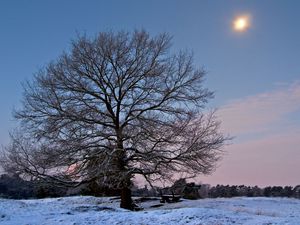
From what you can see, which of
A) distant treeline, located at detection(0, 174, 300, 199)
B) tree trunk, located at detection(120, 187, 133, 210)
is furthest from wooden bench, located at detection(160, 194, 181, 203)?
tree trunk, located at detection(120, 187, 133, 210)

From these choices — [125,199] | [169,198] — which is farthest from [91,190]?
[125,199]

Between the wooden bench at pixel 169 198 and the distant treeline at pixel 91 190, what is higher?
the distant treeline at pixel 91 190

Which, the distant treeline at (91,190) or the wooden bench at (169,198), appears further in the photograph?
the wooden bench at (169,198)

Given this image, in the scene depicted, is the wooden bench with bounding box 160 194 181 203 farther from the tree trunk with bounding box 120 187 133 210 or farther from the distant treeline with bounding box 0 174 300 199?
the tree trunk with bounding box 120 187 133 210

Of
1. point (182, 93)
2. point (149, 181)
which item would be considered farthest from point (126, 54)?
point (149, 181)

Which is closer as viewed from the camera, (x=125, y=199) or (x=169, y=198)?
(x=125, y=199)

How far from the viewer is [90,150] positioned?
20734 millimetres

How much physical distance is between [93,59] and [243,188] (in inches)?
1756

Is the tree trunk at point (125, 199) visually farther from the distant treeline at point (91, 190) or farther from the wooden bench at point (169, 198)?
the wooden bench at point (169, 198)

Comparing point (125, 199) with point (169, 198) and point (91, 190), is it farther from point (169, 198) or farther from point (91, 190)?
point (91, 190)

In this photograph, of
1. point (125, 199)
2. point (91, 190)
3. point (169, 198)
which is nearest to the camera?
point (125, 199)

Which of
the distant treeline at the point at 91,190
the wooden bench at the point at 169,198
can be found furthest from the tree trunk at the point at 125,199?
the wooden bench at the point at 169,198

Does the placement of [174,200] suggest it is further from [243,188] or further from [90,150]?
[243,188]

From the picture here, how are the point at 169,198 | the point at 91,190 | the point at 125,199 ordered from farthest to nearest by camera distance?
1. the point at 91,190
2. the point at 169,198
3. the point at 125,199
